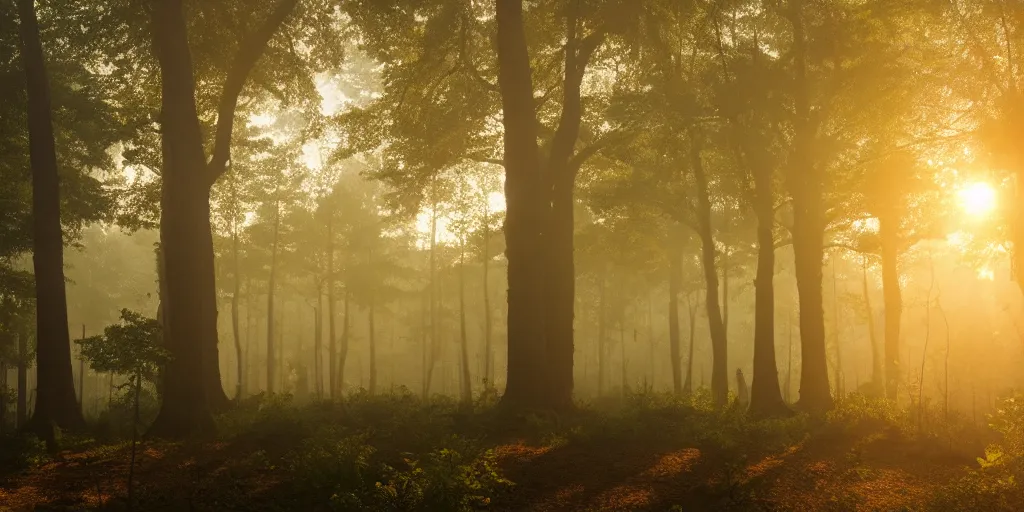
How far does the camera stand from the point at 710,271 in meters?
24.1

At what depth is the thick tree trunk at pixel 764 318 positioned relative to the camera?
1981cm

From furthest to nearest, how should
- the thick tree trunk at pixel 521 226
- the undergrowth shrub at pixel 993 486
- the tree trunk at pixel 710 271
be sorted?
the tree trunk at pixel 710 271 → the thick tree trunk at pixel 521 226 → the undergrowth shrub at pixel 993 486

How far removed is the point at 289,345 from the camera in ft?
217

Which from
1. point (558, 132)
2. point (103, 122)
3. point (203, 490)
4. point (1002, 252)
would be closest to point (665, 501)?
point (203, 490)

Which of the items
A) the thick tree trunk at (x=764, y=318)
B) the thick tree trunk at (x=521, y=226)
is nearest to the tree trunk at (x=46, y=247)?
the thick tree trunk at (x=521, y=226)

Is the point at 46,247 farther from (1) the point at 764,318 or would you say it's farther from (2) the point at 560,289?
(1) the point at 764,318

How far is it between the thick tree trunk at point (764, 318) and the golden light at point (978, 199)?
629 cm

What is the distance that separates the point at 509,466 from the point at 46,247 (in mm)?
12905

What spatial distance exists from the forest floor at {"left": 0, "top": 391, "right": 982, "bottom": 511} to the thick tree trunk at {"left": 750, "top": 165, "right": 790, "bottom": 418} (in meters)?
3.64

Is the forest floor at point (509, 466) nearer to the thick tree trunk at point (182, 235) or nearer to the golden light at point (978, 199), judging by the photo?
the thick tree trunk at point (182, 235)

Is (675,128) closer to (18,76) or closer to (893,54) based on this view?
(893,54)

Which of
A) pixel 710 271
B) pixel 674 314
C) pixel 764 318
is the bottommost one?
pixel 764 318

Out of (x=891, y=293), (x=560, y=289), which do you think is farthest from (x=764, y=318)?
(x=891, y=293)

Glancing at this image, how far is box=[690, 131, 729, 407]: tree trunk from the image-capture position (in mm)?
22672
